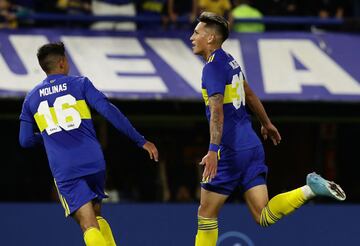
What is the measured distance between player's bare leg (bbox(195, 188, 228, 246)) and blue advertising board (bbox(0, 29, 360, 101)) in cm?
394

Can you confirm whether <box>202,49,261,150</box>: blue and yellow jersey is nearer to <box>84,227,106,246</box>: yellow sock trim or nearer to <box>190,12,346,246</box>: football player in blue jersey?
<box>190,12,346,246</box>: football player in blue jersey

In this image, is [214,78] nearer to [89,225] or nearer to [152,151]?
[152,151]

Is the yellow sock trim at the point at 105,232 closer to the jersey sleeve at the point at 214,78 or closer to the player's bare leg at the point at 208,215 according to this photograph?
the player's bare leg at the point at 208,215

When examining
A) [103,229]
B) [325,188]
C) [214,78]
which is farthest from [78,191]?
[325,188]

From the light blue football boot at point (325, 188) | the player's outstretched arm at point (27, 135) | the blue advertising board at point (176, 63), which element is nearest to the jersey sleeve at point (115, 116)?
the player's outstretched arm at point (27, 135)

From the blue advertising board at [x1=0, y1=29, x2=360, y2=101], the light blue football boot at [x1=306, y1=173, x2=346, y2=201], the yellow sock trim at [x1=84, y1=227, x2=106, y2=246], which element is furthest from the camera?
the blue advertising board at [x1=0, y1=29, x2=360, y2=101]

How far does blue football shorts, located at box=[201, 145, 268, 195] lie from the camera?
35.3ft

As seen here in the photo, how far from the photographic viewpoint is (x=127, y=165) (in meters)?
16.9

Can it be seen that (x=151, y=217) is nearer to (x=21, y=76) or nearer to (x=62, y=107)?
(x=21, y=76)

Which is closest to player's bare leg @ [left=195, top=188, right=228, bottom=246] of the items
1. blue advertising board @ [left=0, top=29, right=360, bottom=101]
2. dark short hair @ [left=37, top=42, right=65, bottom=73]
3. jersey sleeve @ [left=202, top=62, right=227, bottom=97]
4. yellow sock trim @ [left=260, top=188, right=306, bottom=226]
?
yellow sock trim @ [left=260, top=188, right=306, bottom=226]

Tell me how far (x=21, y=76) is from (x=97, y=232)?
15.5ft

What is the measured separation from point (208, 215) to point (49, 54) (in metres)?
1.95

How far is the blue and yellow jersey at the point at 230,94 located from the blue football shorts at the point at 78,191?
1.12m

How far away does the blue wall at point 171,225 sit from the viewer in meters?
14.9
